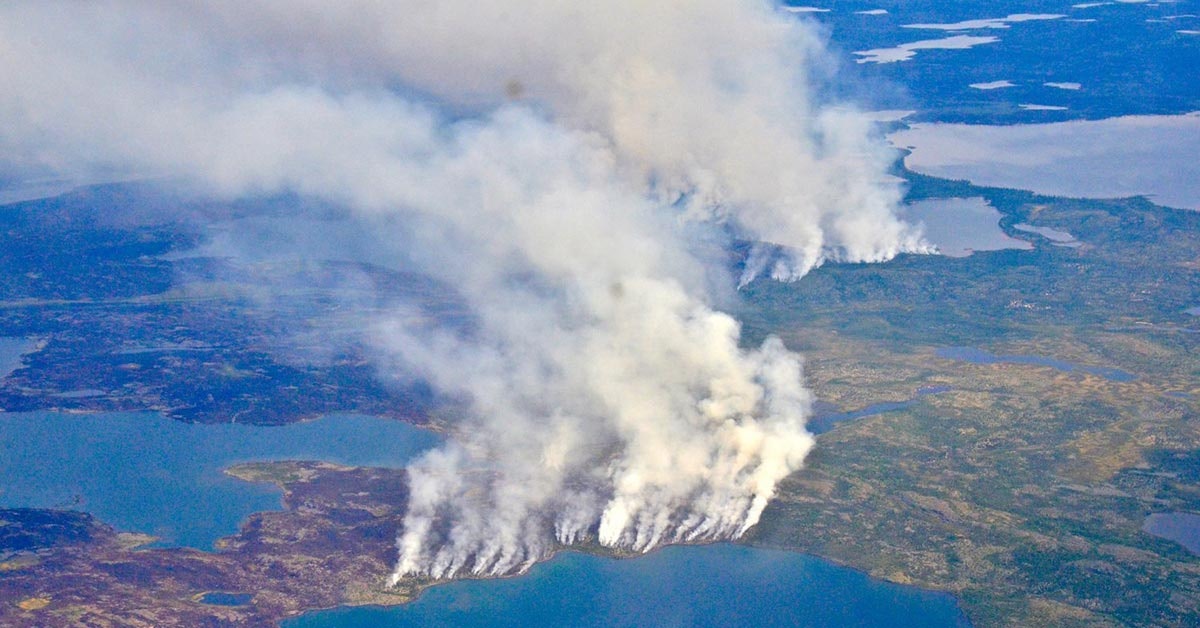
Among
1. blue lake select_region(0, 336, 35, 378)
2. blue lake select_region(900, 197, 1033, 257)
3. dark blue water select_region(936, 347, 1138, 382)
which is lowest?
dark blue water select_region(936, 347, 1138, 382)

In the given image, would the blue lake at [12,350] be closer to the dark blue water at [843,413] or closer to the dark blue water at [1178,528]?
the dark blue water at [843,413]

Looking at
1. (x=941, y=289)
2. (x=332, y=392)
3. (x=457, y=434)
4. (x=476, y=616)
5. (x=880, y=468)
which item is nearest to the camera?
(x=476, y=616)

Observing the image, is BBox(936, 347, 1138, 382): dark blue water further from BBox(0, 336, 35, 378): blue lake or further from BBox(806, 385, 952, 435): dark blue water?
BBox(0, 336, 35, 378): blue lake

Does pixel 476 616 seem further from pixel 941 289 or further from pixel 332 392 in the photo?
pixel 941 289

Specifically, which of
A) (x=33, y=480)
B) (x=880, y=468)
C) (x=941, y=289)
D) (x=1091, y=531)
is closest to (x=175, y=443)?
(x=33, y=480)

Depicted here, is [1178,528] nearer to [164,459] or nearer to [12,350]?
[164,459]

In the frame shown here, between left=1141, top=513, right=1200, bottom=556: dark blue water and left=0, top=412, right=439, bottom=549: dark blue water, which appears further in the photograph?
left=0, top=412, right=439, bottom=549: dark blue water

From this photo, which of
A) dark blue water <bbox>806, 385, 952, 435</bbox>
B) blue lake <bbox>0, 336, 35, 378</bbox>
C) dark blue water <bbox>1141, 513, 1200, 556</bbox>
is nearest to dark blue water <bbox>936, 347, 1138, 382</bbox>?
dark blue water <bbox>806, 385, 952, 435</bbox>
